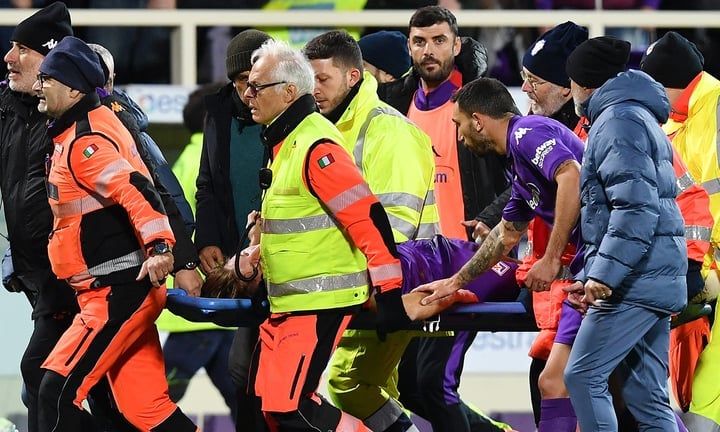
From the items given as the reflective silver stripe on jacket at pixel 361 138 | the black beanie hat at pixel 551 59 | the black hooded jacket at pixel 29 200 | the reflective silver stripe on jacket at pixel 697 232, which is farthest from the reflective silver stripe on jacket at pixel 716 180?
the black hooded jacket at pixel 29 200

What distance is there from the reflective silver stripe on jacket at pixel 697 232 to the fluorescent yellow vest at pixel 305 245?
131 cm

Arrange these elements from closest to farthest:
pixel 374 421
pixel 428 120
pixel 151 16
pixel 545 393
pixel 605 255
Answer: pixel 605 255 < pixel 545 393 < pixel 374 421 < pixel 428 120 < pixel 151 16

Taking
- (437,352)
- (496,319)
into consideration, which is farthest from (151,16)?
(496,319)

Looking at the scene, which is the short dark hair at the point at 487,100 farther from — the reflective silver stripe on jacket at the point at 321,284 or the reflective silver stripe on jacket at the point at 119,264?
the reflective silver stripe on jacket at the point at 119,264

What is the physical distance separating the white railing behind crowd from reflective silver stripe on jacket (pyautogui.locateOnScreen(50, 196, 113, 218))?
331 centimetres

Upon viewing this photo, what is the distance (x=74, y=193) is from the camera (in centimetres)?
562

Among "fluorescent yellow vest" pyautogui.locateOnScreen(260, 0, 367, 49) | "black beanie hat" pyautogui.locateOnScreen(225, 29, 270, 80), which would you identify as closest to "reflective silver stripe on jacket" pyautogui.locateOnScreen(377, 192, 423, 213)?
"black beanie hat" pyautogui.locateOnScreen(225, 29, 270, 80)

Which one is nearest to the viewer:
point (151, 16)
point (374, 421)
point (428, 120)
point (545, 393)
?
point (545, 393)

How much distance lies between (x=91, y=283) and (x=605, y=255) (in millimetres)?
1755

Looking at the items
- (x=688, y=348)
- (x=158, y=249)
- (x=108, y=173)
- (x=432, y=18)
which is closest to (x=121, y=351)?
(x=158, y=249)

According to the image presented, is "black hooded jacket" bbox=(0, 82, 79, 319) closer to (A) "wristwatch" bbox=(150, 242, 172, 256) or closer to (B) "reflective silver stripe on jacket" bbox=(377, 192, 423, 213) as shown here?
(A) "wristwatch" bbox=(150, 242, 172, 256)

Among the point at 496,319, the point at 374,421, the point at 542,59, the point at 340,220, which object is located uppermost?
the point at 542,59

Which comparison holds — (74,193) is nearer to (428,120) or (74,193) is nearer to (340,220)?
(340,220)

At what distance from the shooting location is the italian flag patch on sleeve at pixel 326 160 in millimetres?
5125
